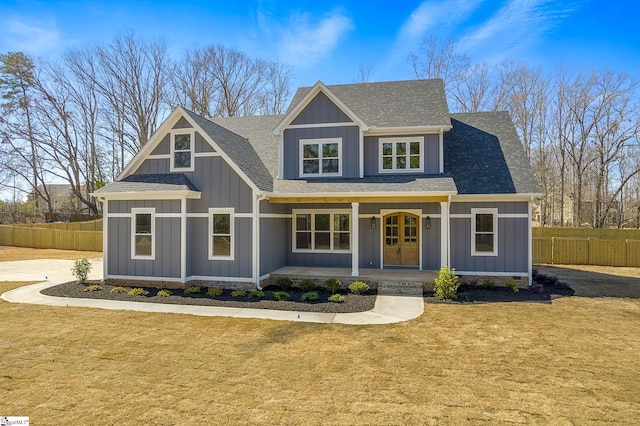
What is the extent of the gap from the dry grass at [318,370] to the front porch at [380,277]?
265 centimetres

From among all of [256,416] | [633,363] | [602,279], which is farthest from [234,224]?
[602,279]

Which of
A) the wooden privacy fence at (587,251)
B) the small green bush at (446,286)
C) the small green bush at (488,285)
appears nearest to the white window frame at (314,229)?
the small green bush at (446,286)

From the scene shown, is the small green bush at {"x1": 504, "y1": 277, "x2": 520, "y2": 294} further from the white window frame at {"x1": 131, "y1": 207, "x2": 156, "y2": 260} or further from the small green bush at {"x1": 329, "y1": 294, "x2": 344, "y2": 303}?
the white window frame at {"x1": 131, "y1": 207, "x2": 156, "y2": 260}

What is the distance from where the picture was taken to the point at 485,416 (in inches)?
170

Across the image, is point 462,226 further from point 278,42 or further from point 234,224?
point 278,42

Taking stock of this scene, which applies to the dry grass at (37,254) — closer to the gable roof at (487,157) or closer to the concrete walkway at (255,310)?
the concrete walkway at (255,310)

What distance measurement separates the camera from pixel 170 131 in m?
12.4

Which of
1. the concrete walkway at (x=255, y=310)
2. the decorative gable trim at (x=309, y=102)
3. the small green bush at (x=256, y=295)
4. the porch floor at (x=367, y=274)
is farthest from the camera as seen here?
the decorative gable trim at (x=309, y=102)

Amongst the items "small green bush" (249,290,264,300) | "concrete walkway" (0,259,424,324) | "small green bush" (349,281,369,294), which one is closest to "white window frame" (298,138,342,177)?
"small green bush" (349,281,369,294)

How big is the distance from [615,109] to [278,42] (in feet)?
90.0

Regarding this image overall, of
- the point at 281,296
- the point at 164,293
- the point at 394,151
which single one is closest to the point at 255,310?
the point at 281,296

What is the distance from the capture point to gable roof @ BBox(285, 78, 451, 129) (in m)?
13.6

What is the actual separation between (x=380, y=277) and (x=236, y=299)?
15.3ft

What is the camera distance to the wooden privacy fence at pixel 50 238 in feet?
83.2
